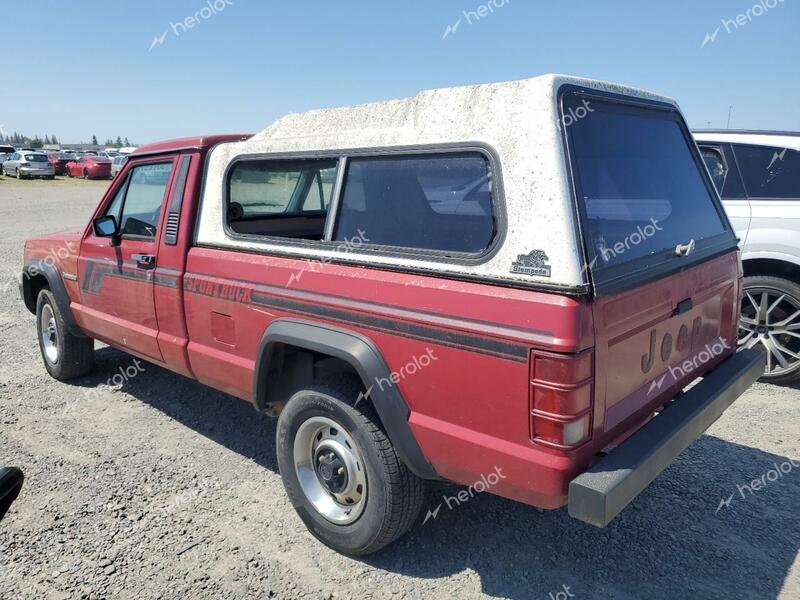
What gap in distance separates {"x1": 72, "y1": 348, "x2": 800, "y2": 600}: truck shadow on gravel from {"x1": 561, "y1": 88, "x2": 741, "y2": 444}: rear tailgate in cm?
77

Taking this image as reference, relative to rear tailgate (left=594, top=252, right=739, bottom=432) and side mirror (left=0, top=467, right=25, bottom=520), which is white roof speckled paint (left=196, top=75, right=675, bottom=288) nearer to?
rear tailgate (left=594, top=252, right=739, bottom=432)

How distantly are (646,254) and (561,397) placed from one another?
910 millimetres

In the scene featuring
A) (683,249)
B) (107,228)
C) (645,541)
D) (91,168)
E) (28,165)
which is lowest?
(645,541)

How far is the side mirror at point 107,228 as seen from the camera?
404cm

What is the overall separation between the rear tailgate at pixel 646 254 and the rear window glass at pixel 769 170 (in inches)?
75.6

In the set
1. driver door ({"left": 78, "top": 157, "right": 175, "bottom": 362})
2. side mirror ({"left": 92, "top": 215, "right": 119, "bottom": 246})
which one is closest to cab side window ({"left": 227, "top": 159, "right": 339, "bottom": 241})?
driver door ({"left": 78, "top": 157, "right": 175, "bottom": 362})

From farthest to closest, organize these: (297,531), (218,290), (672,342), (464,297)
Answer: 1. (218,290)
2. (297,531)
3. (672,342)
4. (464,297)

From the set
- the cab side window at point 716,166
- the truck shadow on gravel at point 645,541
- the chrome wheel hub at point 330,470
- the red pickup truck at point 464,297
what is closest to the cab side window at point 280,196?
the red pickup truck at point 464,297

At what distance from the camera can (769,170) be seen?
4.89 metres

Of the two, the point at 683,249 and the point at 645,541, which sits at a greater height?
the point at 683,249

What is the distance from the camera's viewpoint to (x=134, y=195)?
13.8ft

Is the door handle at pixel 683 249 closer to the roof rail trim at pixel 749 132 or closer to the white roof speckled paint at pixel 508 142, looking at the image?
the white roof speckled paint at pixel 508 142

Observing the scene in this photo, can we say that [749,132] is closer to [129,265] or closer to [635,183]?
[635,183]

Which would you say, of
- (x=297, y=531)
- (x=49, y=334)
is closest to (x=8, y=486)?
(x=297, y=531)
